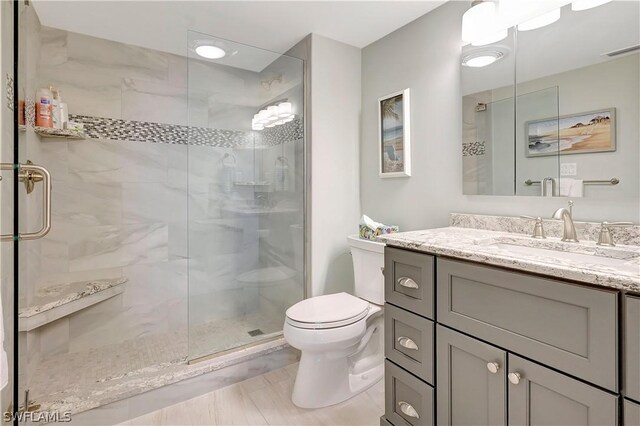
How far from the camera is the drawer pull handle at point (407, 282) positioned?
1.33m

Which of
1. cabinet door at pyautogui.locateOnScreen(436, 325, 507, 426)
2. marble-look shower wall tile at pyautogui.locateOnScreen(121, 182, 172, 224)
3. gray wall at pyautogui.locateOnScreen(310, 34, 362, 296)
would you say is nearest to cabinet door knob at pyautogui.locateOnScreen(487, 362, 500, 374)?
cabinet door at pyautogui.locateOnScreen(436, 325, 507, 426)

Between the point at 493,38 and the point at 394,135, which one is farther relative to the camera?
the point at 394,135

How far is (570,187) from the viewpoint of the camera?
1.43 metres

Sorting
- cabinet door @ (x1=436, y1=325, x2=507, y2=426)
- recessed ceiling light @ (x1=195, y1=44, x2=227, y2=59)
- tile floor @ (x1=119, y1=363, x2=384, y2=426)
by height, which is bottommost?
tile floor @ (x1=119, y1=363, x2=384, y2=426)

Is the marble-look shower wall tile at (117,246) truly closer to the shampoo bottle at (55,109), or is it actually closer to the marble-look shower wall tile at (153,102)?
the shampoo bottle at (55,109)

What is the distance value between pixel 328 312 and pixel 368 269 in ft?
1.30

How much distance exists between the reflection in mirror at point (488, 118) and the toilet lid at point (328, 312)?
0.89 metres

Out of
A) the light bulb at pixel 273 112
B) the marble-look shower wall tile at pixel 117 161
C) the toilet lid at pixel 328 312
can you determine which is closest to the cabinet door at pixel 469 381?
the toilet lid at pixel 328 312

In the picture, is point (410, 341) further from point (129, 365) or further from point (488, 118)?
point (129, 365)

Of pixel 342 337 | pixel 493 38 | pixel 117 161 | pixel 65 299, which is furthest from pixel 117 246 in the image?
pixel 493 38

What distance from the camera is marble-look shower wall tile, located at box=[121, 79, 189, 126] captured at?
8.02ft

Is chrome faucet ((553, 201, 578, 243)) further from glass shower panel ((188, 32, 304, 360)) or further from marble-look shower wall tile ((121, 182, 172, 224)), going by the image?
marble-look shower wall tile ((121, 182, 172, 224))

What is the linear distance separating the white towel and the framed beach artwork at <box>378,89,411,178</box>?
850 millimetres

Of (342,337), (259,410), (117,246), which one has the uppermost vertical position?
(117,246)
